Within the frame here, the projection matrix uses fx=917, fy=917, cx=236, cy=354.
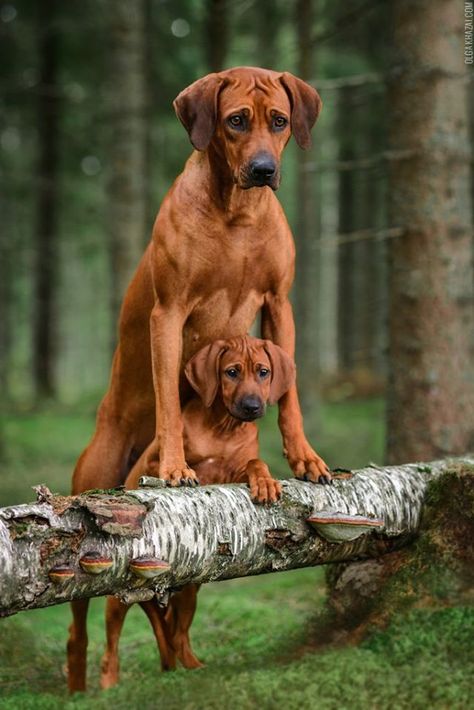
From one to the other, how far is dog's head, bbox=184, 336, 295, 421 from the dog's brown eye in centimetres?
101

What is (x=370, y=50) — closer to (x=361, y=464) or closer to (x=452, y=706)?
(x=361, y=464)

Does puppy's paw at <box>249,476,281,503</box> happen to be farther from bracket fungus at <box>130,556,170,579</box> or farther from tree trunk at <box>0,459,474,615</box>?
bracket fungus at <box>130,556,170,579</box>

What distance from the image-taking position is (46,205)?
18.5 metres

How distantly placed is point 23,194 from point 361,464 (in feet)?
35.0

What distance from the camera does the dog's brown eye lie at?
3.97 metres

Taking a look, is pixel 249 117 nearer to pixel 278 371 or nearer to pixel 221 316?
pixel 221 316

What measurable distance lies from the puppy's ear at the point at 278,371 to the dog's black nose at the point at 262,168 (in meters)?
0.87

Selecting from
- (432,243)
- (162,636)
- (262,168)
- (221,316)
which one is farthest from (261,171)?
(432,243)

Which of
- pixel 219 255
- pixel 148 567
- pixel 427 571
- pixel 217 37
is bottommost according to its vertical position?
pixel 427 571

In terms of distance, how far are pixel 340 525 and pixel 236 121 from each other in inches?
70.1

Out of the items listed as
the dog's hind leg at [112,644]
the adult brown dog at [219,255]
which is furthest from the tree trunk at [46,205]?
the dog's hind leg at [112,644]

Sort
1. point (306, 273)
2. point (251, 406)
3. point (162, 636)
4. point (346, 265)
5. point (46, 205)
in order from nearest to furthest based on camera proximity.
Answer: point (251, 406)
point (162, 636)
point (306, 273)
point (46, 205)
point (346, 265)

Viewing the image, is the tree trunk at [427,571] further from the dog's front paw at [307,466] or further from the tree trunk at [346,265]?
the tree trunk at [346,265]

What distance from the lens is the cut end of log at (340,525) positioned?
374 cm
